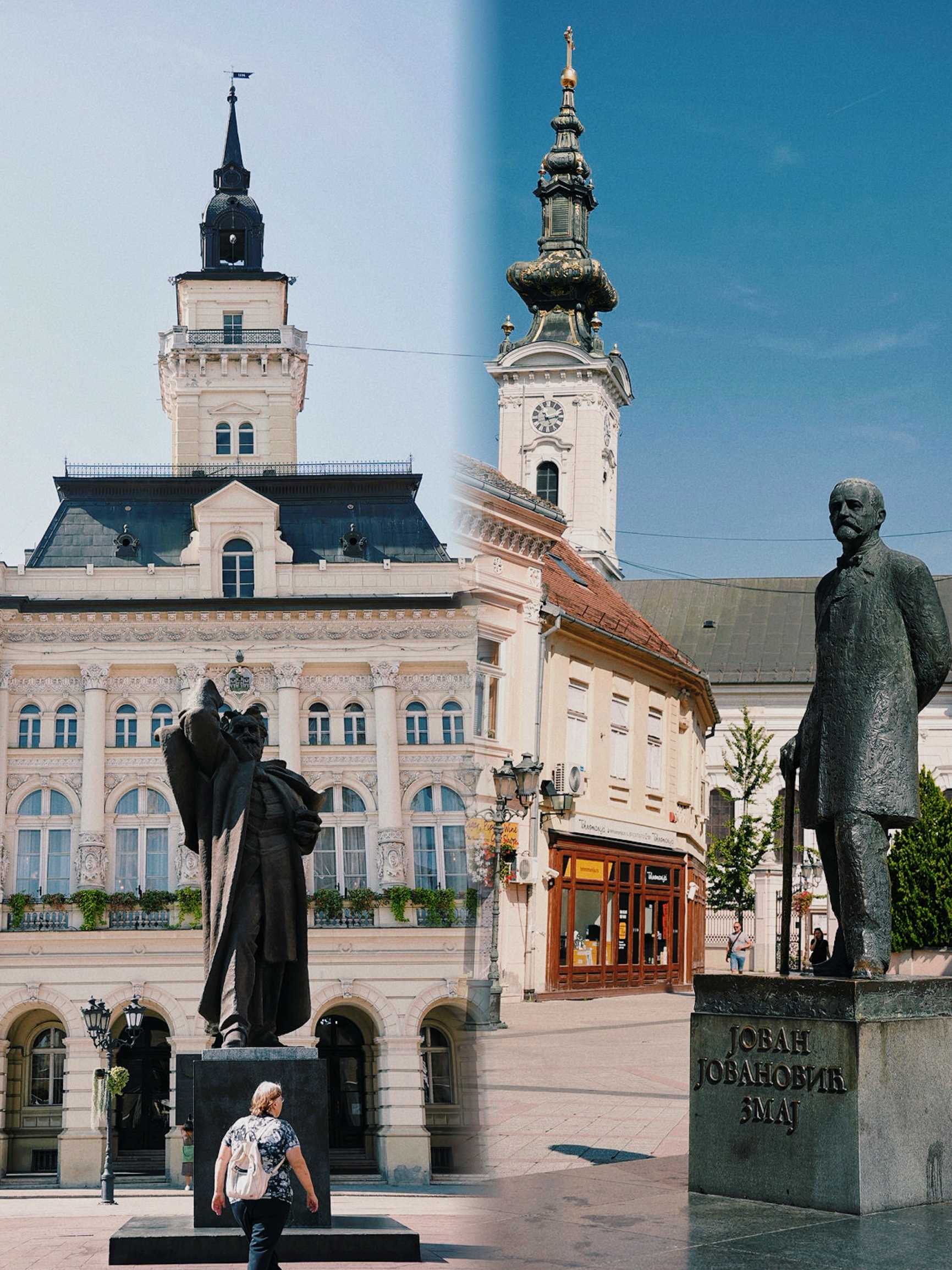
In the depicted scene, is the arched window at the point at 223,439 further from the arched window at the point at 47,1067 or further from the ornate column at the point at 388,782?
the arched window at the point at 47,1067

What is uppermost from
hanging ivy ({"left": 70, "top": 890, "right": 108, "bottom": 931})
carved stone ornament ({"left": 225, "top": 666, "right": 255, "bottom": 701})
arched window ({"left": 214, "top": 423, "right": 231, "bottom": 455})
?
arched window ({"left": 214, "top": 423, "right": 231, "bottom": 455})

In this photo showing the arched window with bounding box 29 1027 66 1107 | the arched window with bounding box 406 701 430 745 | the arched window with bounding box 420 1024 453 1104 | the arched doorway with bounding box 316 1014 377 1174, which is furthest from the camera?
the arched window with bounding box 406 701 430 745

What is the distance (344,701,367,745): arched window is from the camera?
3969cm

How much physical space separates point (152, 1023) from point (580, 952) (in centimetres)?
1397

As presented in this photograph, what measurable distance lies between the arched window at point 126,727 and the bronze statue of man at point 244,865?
3238 centimetres

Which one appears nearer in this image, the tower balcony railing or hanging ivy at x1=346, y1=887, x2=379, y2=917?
hanging ivy at x1=346, y1=887, x2=379, y2=917

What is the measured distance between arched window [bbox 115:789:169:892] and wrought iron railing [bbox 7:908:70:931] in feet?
5.62

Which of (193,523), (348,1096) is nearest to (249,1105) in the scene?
(348,1096)

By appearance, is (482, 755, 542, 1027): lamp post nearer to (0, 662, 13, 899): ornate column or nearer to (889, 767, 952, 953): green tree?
(889, 767, 952, 953): green tree

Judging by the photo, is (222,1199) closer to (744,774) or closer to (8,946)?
(8,946)

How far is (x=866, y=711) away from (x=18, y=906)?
3309 centimetres

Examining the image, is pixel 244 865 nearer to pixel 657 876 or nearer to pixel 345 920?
pixel 657 876

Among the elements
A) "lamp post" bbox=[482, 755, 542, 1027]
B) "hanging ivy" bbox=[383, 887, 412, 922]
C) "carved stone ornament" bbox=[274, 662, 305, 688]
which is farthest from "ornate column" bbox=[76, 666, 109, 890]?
"lamp post" bbox=[482, 755, 542, 1027]

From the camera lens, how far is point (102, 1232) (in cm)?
1131
